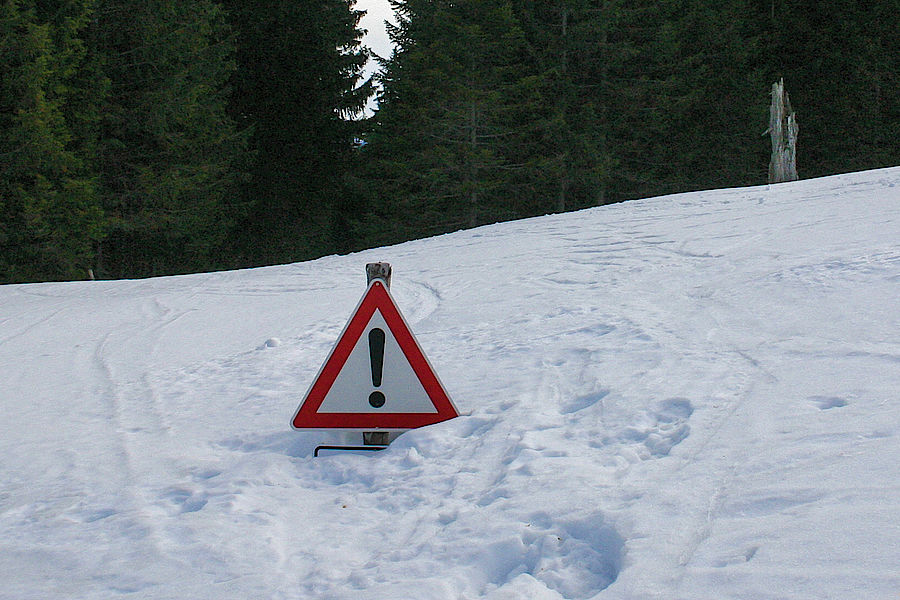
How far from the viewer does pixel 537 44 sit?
2853 centimetres

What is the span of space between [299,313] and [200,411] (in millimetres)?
2527

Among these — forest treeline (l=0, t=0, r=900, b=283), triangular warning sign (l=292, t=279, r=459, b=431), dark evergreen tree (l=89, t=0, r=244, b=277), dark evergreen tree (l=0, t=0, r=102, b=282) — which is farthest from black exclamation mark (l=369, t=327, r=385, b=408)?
dark evergreen tree (l=89, t=0, r=244, b=277)

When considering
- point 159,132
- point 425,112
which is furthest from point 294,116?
point 159,132

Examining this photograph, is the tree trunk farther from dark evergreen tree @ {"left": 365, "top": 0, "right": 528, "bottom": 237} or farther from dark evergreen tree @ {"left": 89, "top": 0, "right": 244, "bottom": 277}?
dark evergreen tree @ {"left": 89, "top": 0, "right": 244, "bottom": 277}

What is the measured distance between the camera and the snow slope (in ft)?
8.43

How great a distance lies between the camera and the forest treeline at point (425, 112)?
22.4 m

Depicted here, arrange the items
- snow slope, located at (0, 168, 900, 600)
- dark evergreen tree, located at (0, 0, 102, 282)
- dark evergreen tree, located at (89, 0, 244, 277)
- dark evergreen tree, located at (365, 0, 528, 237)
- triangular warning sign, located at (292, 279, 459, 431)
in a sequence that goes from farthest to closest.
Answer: dark evergreen tree, located at (365, 0, 528, 237), dark evergreen tree, located at (89, 0, 244, 277), dark evergreen tree, located at (0, 0, 102, 282), triangular warning sign, located at (292, 279, 459, 431), snow slope, located at (0, 168, 900, 600)

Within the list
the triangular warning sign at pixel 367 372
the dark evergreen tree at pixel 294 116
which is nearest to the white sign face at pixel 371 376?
the triangular warning sign at pixel 367 372

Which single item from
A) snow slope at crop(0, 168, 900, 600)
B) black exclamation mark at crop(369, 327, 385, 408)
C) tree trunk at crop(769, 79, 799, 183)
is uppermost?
tree trunk at crop(769, 79, 799, 183)

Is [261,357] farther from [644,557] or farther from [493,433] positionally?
[644,557]

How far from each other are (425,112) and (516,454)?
890 inches

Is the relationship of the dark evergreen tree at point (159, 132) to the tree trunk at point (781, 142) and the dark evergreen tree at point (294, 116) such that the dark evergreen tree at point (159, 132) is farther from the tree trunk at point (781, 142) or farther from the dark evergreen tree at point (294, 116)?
the tree trunk at point (781, 142)

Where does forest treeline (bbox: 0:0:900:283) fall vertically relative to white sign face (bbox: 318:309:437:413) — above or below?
above

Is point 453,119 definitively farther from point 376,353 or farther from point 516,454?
point 516,454
